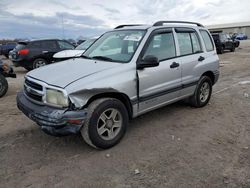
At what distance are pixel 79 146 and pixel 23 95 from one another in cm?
126

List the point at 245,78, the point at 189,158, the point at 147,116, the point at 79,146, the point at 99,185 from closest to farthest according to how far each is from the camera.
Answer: the point at 99,185, the point at 189,158, the point at 79,146, the point at 147,116, the point at 245,78

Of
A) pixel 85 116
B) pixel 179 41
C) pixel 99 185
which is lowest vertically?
pixel 99 185

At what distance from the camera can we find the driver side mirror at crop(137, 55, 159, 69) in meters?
3.98

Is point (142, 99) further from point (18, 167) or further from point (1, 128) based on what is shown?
point (1, 128)

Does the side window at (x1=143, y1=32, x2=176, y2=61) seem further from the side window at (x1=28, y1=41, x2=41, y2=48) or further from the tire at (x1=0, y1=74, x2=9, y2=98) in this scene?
the side window at (x1=28, y1=41, x2=41, y2=48)

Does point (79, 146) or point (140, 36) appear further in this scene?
point (140, 36)

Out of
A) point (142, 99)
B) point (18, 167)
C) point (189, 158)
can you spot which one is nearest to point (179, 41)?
point (142, 99)

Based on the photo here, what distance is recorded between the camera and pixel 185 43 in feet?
16.8

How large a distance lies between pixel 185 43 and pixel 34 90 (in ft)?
10.1

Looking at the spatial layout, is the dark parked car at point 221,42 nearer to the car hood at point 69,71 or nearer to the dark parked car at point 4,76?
the dark parked car at point 4,76

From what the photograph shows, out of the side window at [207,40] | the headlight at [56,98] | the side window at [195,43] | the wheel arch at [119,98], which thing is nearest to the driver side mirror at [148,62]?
the wheel arch at [119,98]

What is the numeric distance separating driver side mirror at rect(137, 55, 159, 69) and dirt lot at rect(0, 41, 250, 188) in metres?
1.19

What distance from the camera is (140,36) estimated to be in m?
4.35

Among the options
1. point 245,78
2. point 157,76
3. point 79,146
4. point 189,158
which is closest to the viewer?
point 189,158
